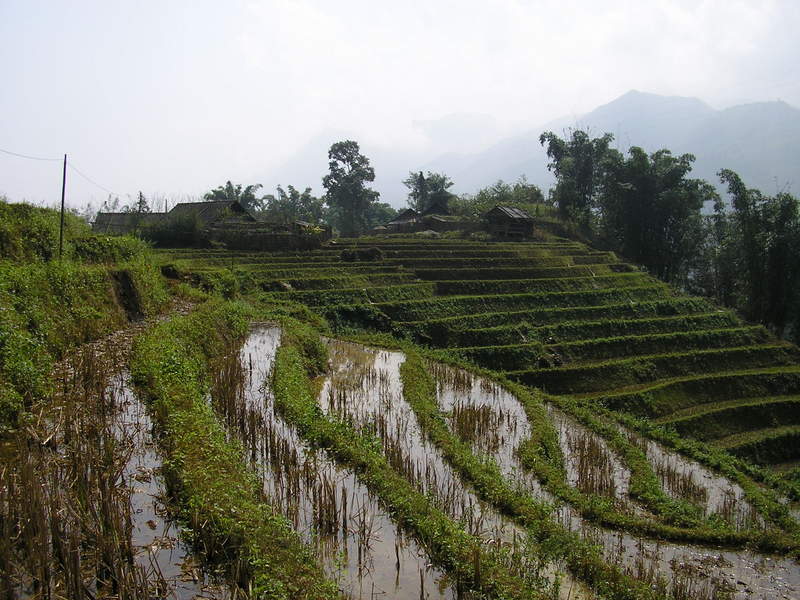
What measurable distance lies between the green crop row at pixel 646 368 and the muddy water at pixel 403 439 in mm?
5676

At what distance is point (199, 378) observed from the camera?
1165 cm

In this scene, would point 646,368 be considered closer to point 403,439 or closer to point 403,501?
point 403,439

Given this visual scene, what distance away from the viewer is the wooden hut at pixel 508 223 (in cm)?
4169

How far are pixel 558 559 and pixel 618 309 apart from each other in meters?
23.1

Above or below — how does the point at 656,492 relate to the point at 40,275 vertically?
below

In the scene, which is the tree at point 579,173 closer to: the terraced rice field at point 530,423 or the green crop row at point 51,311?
the terraced rice field at point 530,423

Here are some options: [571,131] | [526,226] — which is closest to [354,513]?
[526,226]

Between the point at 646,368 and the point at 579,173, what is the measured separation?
33.6 metres

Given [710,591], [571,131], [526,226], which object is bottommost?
[710,591]

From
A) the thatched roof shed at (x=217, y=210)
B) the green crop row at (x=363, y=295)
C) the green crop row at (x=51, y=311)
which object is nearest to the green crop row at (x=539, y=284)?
the green crop row at (x=363, y=295)

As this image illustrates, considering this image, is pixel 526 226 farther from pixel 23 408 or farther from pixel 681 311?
pixel 23 408

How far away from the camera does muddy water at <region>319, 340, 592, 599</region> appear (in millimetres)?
6952

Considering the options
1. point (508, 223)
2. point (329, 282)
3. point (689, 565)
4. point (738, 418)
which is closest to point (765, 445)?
point (738, 418)

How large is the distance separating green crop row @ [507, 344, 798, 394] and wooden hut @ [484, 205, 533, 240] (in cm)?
1840
